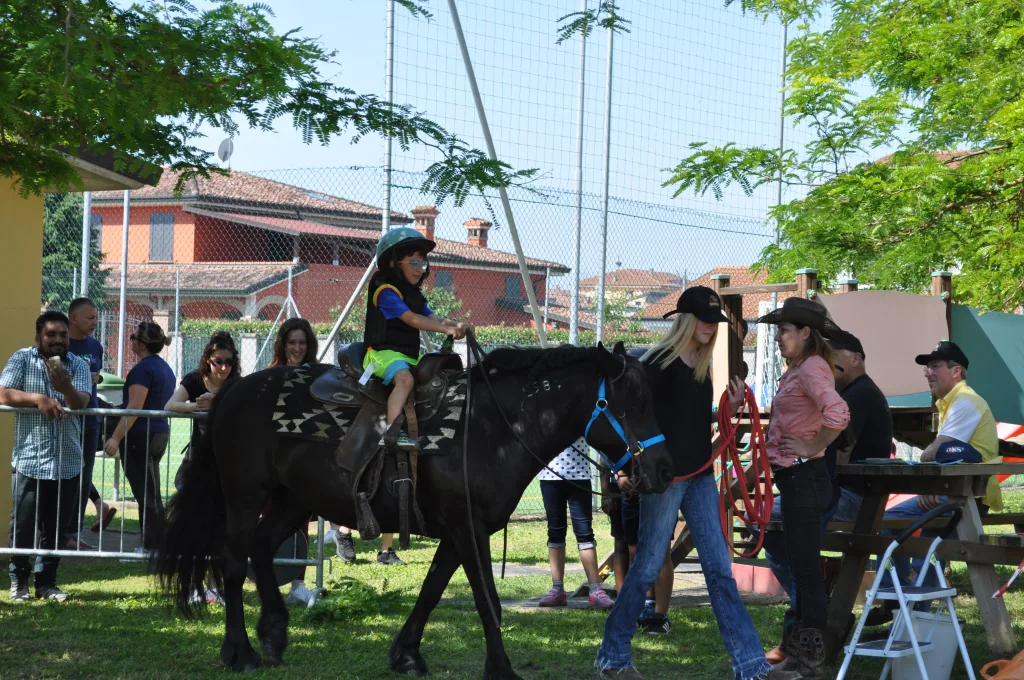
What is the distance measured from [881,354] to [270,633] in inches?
247

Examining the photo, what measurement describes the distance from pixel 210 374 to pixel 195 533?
193 centimetres

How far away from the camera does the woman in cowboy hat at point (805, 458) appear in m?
5.42

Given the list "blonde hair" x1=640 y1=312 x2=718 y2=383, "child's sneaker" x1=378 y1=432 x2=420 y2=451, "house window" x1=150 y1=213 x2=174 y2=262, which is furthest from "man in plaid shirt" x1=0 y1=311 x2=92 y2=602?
"house window" x1=150 y1=213 x2=174 y2=262

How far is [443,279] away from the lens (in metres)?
16.2

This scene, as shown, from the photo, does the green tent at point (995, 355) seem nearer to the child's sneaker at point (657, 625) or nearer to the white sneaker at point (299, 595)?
the child's sneaker at point (657, 625)

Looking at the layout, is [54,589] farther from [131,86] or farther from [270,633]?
[131,86]

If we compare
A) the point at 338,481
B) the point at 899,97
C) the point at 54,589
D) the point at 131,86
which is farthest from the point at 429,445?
the point at 899,97

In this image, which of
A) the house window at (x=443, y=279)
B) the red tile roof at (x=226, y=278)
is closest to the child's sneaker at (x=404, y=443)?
the house window at (x=443, y=279)

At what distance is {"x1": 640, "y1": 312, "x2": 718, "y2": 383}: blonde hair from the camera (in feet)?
18.0

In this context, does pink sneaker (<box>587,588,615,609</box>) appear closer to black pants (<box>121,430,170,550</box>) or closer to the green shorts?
the green shorts

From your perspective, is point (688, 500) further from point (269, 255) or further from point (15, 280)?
point (269, 255)

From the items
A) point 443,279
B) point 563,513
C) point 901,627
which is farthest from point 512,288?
point 901,627

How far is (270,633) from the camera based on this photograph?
5867mm

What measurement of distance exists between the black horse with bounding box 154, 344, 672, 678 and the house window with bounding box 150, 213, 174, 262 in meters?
20.8
